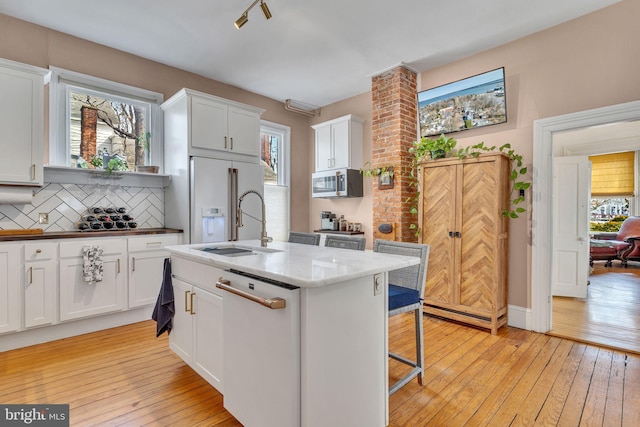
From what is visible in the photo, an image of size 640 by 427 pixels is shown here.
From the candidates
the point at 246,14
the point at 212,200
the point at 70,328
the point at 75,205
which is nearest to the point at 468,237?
the point at 212,200

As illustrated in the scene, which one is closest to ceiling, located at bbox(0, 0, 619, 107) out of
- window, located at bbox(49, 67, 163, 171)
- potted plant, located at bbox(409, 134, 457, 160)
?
window, located at bbox(49, 67, 163, 171)

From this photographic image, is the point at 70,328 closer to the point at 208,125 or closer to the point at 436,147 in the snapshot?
the point at 208,125

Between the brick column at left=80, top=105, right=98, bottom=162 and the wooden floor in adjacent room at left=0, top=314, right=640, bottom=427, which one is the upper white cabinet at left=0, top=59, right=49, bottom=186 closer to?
the brick column at left=80, top=105, right=98, bottom=162

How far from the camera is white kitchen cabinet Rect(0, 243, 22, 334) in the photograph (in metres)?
2.61

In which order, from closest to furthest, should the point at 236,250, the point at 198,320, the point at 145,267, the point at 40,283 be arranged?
the point at 198,320 < the point at 236,250 < the point at 40,283 < the point at 145,267

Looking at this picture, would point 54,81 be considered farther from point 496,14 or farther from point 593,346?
point 593,346

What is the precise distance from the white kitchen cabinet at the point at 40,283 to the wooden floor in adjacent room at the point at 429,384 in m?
0.27

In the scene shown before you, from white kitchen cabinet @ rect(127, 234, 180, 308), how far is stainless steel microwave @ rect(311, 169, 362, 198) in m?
2.33

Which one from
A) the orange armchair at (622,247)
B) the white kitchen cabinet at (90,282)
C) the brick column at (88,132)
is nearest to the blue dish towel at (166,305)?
the white kitchen cabinet at (90,282)

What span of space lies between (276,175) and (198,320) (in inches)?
143

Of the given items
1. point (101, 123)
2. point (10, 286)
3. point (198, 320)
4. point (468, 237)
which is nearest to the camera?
point (198, 320)

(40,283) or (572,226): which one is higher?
(572,226)

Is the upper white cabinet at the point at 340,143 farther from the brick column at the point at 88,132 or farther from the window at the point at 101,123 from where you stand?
the brick column at the point at 88,132

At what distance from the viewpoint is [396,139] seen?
13.3ft
